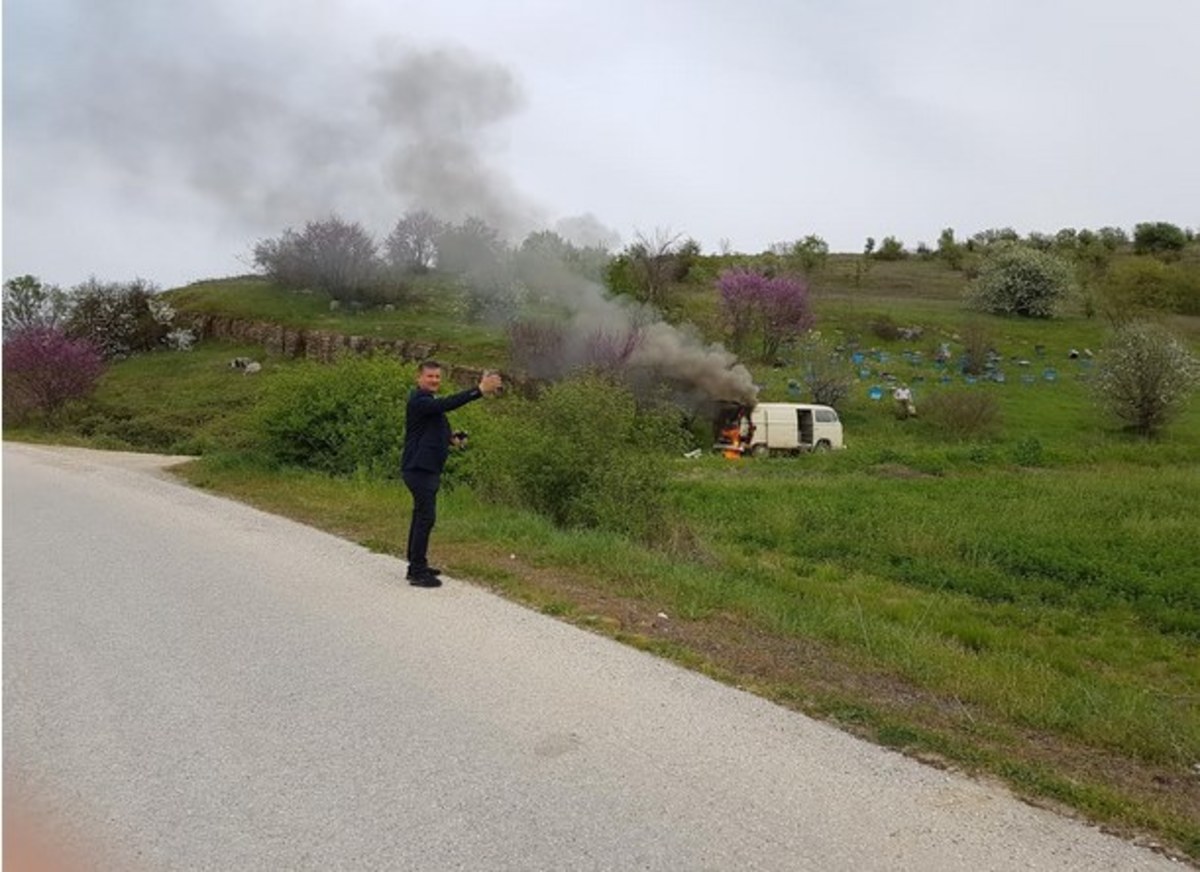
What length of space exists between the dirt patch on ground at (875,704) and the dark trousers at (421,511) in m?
0.74

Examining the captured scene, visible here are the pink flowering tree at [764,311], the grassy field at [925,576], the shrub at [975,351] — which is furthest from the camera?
the pink flowering tree at [764,311]

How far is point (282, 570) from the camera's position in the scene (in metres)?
8.92

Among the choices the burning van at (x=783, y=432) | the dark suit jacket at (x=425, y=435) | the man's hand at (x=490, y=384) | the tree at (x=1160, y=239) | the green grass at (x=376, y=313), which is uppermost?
the tree at (x=1160, y=239)

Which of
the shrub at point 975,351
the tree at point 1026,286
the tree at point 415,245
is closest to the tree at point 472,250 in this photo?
the tree at point 415,245

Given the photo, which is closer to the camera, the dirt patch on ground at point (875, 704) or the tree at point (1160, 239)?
the dirt patch on ground at point (875, 704)

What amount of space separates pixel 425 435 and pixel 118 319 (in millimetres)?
47057

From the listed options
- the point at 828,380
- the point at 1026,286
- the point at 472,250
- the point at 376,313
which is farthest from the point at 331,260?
the point at 1026,286

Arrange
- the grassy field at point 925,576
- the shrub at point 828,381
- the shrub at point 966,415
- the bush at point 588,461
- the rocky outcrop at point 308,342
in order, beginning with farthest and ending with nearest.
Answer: the rocky outcrop at point 308,342 < the shrub at point 828,381 < the shrub at point 966,415 < the bush at point 588,461 < the grassy field at point 925,576

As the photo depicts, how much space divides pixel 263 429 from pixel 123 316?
119ft

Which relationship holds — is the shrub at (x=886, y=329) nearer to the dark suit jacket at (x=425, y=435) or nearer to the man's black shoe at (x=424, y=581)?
the dark suit jacket at (x=425, y=435)

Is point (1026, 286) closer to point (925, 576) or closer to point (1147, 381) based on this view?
point (1147, 381)

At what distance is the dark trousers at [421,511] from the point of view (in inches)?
328

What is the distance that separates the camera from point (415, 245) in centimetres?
3816

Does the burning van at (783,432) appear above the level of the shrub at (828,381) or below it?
below
